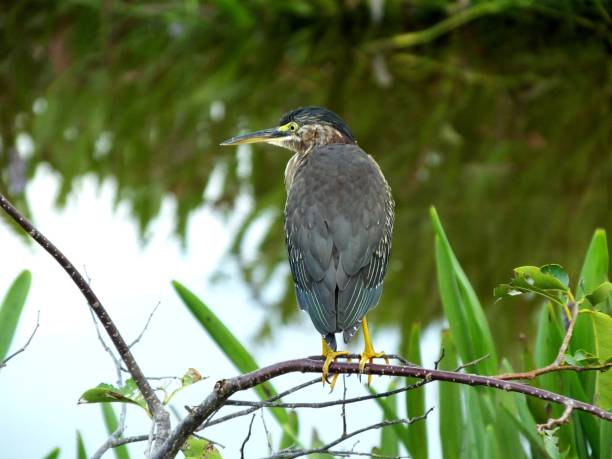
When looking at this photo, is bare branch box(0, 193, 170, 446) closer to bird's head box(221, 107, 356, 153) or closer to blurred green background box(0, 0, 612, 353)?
bird's head box(221, 107, 356, 153)

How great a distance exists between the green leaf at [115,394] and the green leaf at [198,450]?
0.59 ft

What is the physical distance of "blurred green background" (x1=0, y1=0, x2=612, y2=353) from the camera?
252 inches

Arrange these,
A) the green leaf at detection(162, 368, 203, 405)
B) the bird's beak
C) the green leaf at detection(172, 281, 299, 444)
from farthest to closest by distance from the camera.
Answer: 1. the bird's beak
2. the green leaf at detection(172, 281, 299, 444)
3. the green leaf at detection(162, 368, 203, 405)

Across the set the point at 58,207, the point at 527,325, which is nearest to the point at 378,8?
the point at 58,207

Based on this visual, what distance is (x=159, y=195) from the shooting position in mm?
7102

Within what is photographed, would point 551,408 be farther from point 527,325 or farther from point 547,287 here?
point 527,325

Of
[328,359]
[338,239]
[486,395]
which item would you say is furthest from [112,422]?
[486,395]

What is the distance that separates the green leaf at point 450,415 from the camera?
2.95 m

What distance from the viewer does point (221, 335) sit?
8.76 ft

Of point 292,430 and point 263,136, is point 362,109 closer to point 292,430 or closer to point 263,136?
point 263,136

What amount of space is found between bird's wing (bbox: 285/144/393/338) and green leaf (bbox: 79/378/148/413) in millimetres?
775

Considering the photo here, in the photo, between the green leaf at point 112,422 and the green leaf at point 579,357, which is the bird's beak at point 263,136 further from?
the green leaf at point 579,357

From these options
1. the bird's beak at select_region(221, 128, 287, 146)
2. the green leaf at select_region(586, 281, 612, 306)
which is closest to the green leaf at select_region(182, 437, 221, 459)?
the green leaf at select_region(586, 281, 612, 306)

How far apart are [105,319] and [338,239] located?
3.78ft
